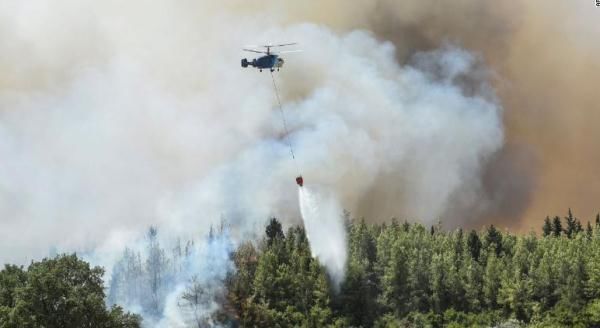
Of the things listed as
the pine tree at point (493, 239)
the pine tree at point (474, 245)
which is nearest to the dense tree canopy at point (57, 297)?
the pine tree at point (474, 245)

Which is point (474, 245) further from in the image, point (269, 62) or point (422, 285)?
point (269, 62)

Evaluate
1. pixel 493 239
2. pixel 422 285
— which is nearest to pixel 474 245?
pixel 493 239

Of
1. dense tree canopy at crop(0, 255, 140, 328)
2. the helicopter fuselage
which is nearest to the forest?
dense tree canopy at crop(0, 255, 140, 328)

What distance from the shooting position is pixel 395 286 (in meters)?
154

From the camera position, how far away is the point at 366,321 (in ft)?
497

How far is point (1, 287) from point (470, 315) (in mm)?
75931

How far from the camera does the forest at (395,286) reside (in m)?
146

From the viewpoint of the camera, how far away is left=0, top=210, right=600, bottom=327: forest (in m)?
146

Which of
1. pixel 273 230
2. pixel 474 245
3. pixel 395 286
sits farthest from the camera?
pixel 273 230

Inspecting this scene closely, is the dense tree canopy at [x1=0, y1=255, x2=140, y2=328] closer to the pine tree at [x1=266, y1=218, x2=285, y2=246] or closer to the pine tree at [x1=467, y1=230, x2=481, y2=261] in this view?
the pine tree at [x1=266, y1=218, x2=285, y2=246]

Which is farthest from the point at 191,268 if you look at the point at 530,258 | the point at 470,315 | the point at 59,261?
the point at 530,258

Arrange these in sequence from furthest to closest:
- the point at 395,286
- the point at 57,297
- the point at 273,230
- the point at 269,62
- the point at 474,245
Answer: the point at 273,230 → the point at 474,245 → the point at 395,286 → the point at 269,62 → the point at 57,297

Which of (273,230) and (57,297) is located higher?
(273,230)

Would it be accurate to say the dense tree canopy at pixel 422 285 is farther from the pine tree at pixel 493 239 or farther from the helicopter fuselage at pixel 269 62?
the helicopter fuselage at pixel 269 62
